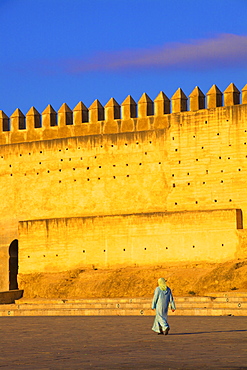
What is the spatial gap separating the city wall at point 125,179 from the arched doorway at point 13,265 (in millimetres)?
170

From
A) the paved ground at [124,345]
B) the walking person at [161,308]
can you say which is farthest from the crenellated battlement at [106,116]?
the walking person at [161,308]

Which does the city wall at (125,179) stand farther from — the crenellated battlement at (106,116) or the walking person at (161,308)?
the walking person at (161,308)

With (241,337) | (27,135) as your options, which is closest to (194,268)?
(27,135)

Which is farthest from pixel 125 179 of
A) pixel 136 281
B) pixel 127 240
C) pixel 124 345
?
pixel 124 345

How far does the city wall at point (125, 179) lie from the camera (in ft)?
86.5

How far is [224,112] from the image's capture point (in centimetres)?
2666

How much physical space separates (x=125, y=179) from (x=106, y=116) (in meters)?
2.35

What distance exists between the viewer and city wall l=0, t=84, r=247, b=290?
86.5 ft

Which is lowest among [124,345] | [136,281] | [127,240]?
[136,281]

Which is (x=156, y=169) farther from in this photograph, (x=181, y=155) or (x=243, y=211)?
(x=243, y=211)

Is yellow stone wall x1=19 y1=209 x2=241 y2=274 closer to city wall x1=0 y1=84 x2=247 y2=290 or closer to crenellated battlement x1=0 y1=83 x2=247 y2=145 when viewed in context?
city wall x1=0 y1=84 x2=247 y2=290

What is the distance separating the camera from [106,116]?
94.8ft

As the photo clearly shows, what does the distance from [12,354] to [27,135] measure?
855 inches

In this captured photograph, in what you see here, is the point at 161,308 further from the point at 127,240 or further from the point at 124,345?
the point at 127,240
